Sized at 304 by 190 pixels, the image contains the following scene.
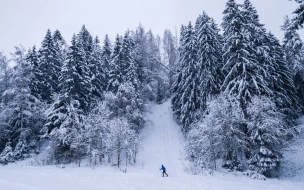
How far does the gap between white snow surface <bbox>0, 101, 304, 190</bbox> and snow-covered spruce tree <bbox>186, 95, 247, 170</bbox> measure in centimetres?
222

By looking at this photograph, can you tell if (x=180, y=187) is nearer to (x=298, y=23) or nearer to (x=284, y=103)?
(x=298, y=23)

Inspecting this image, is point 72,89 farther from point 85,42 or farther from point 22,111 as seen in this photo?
point 85,42

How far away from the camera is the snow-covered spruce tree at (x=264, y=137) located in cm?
2177

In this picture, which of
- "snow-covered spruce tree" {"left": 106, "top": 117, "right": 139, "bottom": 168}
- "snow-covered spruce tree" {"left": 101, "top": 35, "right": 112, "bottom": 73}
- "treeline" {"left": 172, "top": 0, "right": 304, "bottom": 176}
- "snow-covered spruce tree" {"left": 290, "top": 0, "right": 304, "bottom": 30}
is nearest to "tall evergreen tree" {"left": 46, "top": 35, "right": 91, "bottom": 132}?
"snow-covered spruce tree" {"left": 106, "top": 117, "right": 139, "bottom": 168}

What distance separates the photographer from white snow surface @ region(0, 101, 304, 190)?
1734 centimetres

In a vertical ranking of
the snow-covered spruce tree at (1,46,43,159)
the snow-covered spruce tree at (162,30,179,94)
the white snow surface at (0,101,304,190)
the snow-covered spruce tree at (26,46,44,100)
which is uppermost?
the snow-covered spruce tree at (162,30,179,94)

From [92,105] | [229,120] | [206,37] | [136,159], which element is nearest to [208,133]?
[229,120]

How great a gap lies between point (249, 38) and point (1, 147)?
38219mm

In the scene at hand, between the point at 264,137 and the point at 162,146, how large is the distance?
56.7ft

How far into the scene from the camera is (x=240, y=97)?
25375mm

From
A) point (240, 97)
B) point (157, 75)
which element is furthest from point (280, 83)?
point (157, 75)

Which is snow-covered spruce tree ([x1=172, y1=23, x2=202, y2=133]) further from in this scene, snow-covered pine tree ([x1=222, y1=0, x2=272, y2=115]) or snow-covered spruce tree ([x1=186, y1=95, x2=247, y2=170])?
snow-covered pine tree ([x1=222, y1=0, x2=272, y2=115])

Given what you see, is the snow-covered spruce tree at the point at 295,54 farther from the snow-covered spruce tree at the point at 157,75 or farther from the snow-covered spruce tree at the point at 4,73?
the snow-covered spruce tree at the point at 4,73

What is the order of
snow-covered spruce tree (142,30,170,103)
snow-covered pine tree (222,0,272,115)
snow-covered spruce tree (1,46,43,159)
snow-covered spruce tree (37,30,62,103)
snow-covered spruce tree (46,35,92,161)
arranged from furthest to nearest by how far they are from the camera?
snow-covered spruce tree (142,30,170,103) → snow-covered spruce tree (37,30,62,103) → snow-covered spruce tree (1,46,43,159) → snow-covered spruce tree (46,35,92,161) → snow-covered pine tree (222,0,272,115)
